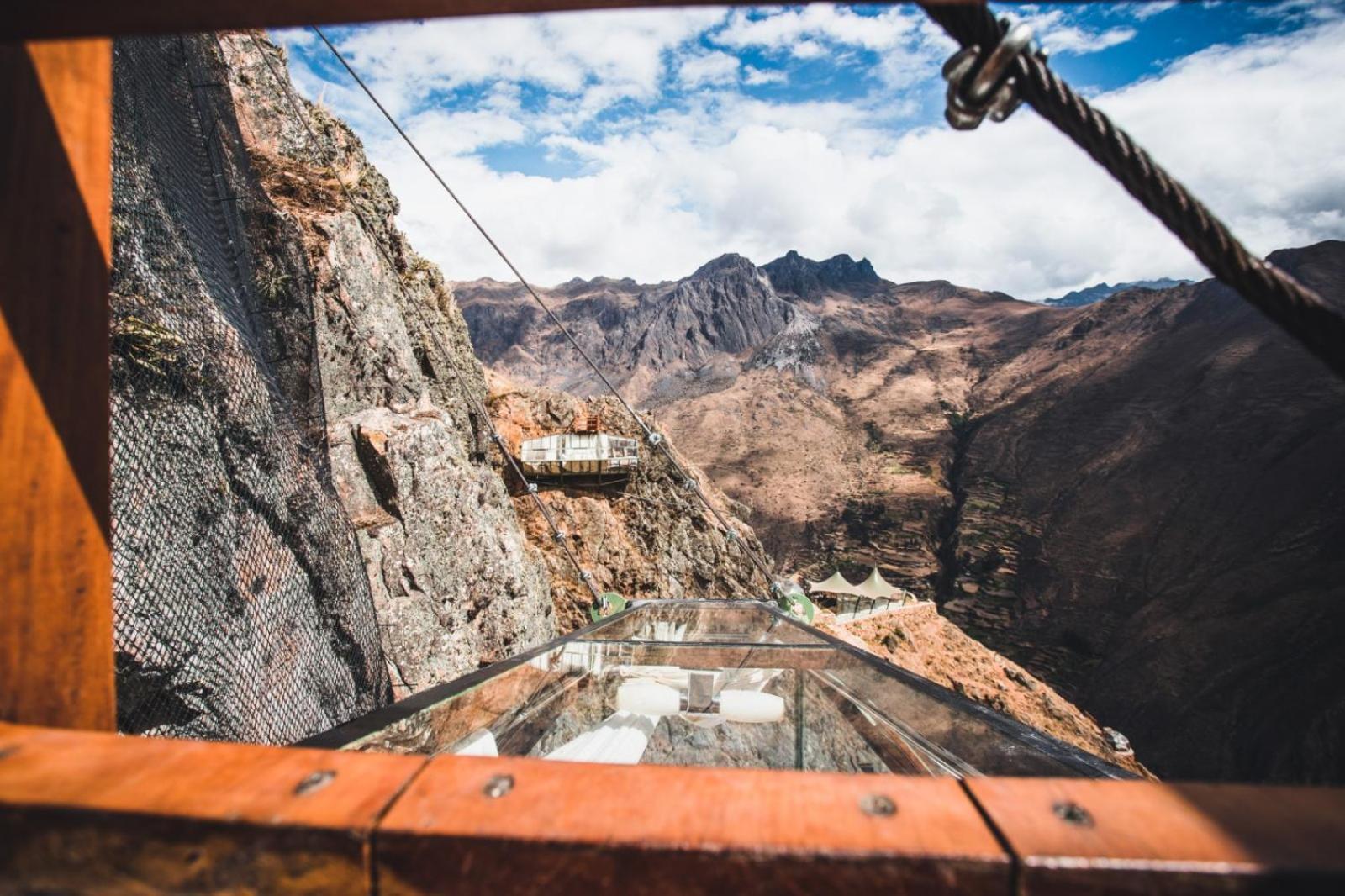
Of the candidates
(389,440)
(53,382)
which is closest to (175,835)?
(53,382)

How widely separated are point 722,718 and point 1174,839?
2125 millimetres

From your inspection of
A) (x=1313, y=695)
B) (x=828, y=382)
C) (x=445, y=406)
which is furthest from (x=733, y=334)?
(x=445, y=406)

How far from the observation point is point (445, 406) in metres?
11.9

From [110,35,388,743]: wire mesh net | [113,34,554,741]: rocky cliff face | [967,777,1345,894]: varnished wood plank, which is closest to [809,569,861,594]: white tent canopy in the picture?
[113,34,554,741]: rocky cliff face

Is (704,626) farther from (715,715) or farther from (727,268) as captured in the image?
(727,268)

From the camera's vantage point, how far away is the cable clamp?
3.49ft

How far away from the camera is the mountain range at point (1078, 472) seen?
38750 millimetres

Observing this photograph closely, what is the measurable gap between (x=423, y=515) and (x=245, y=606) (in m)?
4.56

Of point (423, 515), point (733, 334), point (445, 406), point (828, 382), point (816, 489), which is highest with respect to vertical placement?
point (733, 334)

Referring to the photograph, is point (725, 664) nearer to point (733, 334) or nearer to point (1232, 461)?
point (1232, 461)

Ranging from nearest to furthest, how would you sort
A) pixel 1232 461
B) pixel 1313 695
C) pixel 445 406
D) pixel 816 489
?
pixel 445 406, pixel 1313 695, pixel 1232 461, pixel 816 489

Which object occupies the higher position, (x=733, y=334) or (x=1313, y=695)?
(x=733, y=334)

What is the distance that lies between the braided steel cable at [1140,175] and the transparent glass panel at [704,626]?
98.8 inches

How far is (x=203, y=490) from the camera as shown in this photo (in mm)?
3914
